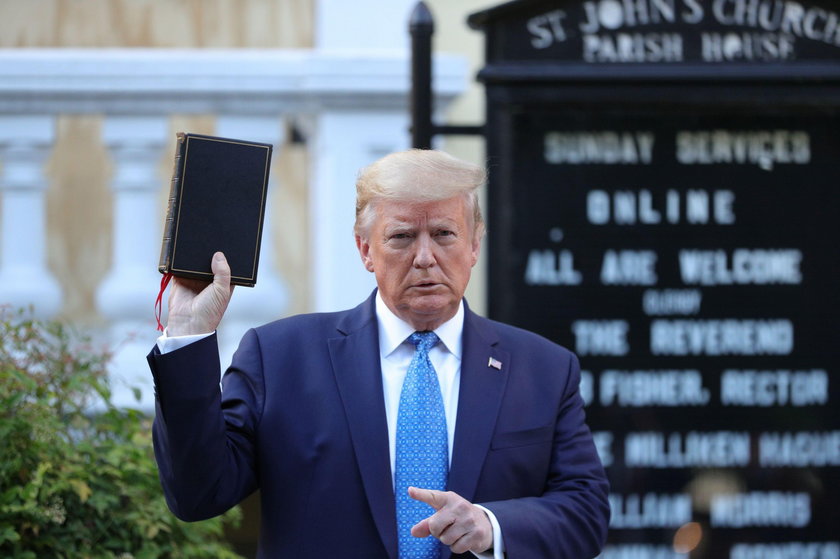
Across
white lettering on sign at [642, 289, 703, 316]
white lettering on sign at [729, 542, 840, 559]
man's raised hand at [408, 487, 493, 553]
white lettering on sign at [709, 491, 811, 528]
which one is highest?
white lettering on sign at [642, 289, 703, 316]

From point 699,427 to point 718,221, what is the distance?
55 cm

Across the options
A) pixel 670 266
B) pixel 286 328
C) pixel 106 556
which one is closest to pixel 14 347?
pixel 106 556

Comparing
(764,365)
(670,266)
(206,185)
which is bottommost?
(764,365)

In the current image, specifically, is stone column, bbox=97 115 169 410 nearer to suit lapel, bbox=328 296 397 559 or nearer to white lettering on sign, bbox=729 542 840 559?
suit lapel, bbox=328 296 397 559

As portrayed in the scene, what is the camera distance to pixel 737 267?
3898 millimetres

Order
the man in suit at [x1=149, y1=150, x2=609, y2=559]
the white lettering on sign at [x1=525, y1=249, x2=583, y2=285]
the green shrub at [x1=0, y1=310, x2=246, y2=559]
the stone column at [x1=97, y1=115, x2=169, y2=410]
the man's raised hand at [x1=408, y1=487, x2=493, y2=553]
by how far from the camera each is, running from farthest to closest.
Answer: the stone column at [x1=97, y1=115, x2=169, y2=410]
the white lettering on sign at [x1=525, y1=249, x2=583, y2=285]
the green shrub at [x1=0, y1=310, x2=246, y2=559]
the man in suit at [x1=149, y1=150, x2=609, y2=559]
the man's raised hand at [x1=408, y1=487, x2=493, y2=553]

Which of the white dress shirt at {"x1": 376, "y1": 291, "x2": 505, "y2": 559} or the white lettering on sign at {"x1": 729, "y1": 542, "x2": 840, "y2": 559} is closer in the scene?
the white dress shirt at {"x1": 376, "y1": 291, "x2": 505, "y2": 559}

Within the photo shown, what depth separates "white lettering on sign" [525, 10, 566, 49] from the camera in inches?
151

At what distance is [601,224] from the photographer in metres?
3.86

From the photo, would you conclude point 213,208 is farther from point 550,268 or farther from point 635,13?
point 635,13

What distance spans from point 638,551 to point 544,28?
4.54 ft

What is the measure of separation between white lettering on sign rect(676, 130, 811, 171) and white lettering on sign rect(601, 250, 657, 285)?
0.28 meters

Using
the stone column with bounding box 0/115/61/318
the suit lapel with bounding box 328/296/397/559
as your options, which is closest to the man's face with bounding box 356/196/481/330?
the suit lapel with bounding box 328/296/397/559

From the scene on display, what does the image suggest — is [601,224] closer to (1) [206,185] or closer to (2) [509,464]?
(2) [509,464]
